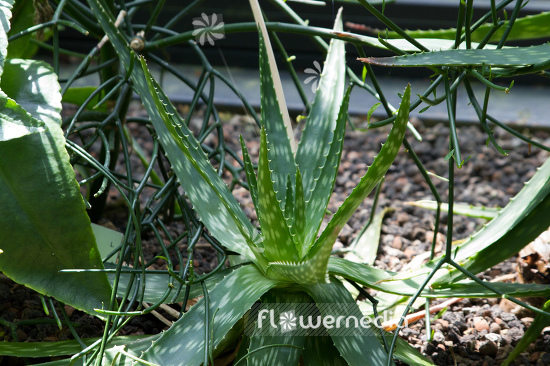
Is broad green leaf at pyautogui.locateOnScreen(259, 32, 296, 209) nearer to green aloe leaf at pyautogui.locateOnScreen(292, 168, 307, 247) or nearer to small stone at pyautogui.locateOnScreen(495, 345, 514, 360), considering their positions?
green aloe leaf at pyautogui.locateOnScreen(292, 168, 307, 247)

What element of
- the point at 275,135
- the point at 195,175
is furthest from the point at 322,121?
the point at 195,175

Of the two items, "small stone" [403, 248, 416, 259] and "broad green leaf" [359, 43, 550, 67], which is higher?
"broad green leaf" [359, 43, 550, 67]

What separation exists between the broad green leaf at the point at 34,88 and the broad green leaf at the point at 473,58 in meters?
0.38

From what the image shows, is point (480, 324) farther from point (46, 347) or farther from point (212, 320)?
point (46, 347)

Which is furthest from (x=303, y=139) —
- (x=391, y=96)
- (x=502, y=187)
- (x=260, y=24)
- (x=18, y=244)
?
(x=391, y=96)

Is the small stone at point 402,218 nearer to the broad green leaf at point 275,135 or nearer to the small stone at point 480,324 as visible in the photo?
the small stone at point 480,324

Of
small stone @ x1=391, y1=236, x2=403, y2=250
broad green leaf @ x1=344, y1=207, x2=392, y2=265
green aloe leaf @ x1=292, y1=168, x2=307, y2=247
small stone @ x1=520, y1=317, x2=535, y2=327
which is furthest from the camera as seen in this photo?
small stone @ x1=391, y1=236, x2=403, y2=250

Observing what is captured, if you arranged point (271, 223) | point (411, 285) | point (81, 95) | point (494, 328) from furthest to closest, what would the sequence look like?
point (81, 95) → point (494, 328) → point (411, 285) → point (271, 223)

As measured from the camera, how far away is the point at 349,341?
1.90 ft

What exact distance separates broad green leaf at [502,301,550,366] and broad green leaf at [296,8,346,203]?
330 millimetres

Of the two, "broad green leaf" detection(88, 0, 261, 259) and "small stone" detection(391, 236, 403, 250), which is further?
"small stone" detection(391, 236, 403, 250)

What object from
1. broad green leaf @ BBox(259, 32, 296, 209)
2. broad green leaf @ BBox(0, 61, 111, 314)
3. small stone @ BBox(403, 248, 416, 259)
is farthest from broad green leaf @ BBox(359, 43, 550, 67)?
small stone @ BBox(403, 248, 416, 259)

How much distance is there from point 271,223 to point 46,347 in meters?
0.31

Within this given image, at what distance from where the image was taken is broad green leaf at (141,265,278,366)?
56cm
